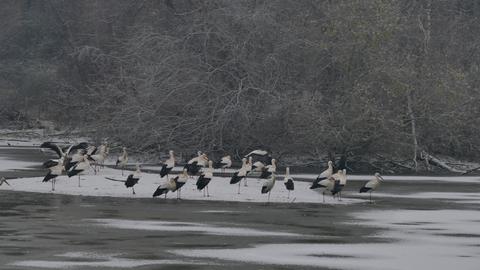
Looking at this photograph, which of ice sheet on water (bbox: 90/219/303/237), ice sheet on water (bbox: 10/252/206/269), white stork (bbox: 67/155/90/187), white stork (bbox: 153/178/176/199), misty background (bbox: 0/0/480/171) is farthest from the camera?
misty background (bbox: 0/0/480/171)

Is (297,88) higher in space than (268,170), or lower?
higher

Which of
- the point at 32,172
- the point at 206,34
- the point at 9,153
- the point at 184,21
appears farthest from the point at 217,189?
the point at 9,153

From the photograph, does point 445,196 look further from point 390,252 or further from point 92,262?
point 92,262

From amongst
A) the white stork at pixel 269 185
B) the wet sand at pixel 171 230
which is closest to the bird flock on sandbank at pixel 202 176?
the white stork at pixel 269 185

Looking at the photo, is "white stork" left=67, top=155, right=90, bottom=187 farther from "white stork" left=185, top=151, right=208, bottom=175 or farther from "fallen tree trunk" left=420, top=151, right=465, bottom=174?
"fallen tree trunk" left=420, top=151, right=465, bottom=174

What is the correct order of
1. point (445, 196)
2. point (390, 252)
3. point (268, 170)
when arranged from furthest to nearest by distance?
→ point (268, 170), point (445, 196), point (390, 252)

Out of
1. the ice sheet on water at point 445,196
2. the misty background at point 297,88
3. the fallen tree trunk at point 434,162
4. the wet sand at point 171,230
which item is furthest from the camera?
the fallen tree trunk at point 434,162

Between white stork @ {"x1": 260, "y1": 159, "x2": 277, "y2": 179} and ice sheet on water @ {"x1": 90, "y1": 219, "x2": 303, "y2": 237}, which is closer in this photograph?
ice sheet on water @ {"x1": 90, "y1": 219, "x2": 303, "y2": 237}

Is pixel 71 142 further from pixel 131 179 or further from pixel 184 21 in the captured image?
pixel 131 179

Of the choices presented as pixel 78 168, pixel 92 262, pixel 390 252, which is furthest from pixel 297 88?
pixel 92 262

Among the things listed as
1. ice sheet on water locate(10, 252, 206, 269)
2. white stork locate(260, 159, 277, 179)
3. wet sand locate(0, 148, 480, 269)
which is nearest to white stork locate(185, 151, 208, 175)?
white stork locate(260, 159, 277, 179)

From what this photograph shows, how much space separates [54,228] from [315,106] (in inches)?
709

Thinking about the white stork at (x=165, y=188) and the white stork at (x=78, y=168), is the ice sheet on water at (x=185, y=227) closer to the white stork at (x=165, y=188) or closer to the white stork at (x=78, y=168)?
the white stork at (x=165, y=188)

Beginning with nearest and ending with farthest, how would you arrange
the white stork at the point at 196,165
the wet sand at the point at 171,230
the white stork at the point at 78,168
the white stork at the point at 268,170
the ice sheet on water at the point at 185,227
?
1. the wet sand at the point at 171,230
2. the ice sheet on water at the point at 185,227
3. the white stork at the point at 78,168
4. the white stork at the point at 268,170
5. the white stork at the point at 196,165
